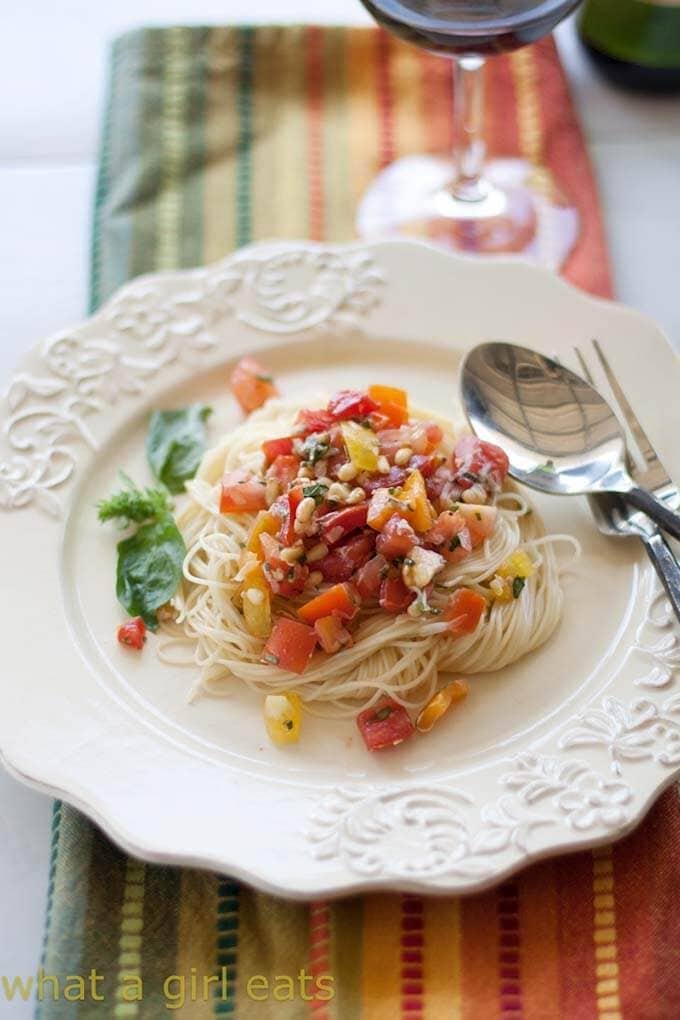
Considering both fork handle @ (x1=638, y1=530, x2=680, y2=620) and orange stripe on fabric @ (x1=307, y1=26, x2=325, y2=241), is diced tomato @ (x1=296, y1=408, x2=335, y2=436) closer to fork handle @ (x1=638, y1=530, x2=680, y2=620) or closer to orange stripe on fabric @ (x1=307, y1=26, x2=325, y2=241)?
fork handle @ (x1=638, y1=530, x2=680, y2=620)

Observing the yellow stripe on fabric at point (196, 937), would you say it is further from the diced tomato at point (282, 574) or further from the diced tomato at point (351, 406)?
the diced tomato at point (351, 406)

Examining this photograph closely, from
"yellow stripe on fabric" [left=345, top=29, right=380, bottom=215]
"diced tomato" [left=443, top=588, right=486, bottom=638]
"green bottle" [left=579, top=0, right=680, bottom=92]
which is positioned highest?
"green bottle" [left=579, top=0, right=680, bottom=92]

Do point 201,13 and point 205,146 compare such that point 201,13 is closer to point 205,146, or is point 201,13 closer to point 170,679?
point 205,146

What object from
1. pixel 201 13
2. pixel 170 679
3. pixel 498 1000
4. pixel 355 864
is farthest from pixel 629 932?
pixel 201 13

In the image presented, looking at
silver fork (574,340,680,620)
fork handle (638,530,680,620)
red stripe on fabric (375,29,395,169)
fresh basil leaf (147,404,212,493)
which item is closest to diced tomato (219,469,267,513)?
fresh basil leaf (147,404,212,493)

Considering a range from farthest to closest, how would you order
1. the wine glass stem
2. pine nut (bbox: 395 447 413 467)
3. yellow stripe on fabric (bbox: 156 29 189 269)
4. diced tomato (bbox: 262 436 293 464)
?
yellow stripe on fabric (bbox: 156 29 189 269) → the wine glass stem → diced tomato (bbox: 262 436 293 464) → pine nut (bbox: 395 447 413 467)

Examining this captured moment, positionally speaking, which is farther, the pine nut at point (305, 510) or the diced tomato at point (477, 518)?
the diced tomato at point (477, 518)

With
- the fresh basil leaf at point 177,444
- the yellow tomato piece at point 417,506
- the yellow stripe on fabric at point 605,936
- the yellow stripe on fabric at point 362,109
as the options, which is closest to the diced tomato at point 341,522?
the yellow tomato piece at point 417,506
